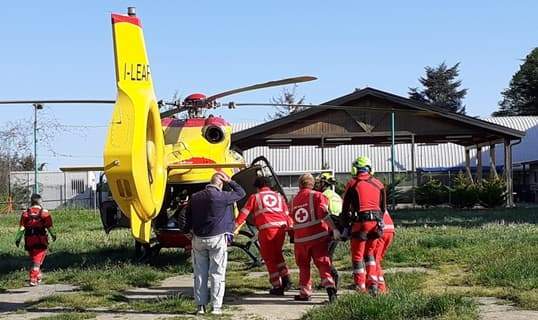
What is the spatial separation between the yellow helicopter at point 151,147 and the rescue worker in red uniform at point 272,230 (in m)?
1.36

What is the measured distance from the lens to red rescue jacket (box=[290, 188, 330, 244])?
10445 millimetres

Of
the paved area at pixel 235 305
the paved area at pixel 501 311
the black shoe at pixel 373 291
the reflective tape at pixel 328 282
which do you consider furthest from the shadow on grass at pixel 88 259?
the paved area at pixel 501 311

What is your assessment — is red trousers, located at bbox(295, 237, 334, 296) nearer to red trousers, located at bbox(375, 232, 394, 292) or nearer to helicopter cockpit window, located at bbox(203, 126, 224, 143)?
red trousers, located at bbox(375, 232, 394, 292)

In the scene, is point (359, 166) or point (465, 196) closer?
point (359, 166)

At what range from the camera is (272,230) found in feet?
36.3

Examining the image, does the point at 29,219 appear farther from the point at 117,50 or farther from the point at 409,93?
the point at 409,93

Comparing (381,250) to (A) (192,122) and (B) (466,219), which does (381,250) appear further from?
(B) (466,219)

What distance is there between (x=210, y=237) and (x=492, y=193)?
2730 centimetres

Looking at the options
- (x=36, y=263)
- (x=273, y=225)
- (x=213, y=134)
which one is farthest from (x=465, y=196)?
(x=273, y=225)

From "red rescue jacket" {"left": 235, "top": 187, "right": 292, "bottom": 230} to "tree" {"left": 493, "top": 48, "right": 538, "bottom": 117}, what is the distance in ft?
295

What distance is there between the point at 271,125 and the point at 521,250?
2377cm

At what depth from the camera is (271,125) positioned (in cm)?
3675

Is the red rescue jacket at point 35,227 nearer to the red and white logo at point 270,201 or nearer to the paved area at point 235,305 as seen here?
the paved area at point 235,305

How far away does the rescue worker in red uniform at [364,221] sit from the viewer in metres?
10.0
